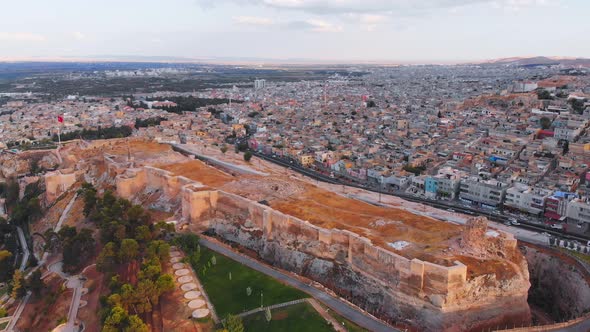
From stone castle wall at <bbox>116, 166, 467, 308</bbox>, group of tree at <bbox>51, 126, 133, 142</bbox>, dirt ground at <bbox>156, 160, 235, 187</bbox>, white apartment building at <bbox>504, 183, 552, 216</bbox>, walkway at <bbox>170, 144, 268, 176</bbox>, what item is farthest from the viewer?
group of tree at <bbox>51, 126, 133, 142</bbox>

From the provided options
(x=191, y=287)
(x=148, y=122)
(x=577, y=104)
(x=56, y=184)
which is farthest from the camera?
(x=148, y=122)

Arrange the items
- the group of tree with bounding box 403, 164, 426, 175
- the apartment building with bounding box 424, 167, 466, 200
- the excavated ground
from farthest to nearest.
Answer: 1. the group of tree with bounding box 403, 164, 426, 175
2. the apartment building with bounding box 424, 167, 466, 200
3. the excavated ground

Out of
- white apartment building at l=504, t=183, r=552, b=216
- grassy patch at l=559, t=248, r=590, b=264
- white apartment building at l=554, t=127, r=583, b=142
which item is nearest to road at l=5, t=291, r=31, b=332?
grassy patch at l=559, t=248, r=590, b=264

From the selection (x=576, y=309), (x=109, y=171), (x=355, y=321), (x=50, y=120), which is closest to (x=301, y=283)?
(x=355, y=321)

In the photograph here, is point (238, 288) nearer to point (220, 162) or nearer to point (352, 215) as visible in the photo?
point (352, 215)

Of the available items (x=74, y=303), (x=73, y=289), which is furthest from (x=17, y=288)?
(x=74, y=303)

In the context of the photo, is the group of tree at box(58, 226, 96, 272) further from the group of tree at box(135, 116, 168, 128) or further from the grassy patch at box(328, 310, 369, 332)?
the group of tree at box(135, 116, 168, 128)
